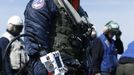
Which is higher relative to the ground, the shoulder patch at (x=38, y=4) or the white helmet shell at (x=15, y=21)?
the shoulder patch at (x=38, y=4)

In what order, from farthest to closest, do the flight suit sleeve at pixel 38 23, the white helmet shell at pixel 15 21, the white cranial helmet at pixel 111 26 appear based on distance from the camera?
1. the white cranial helmet at pixel 111 26
2. the white helmet shell at pixel 15 21
3. the flight suit sleeve at pixel 38 23

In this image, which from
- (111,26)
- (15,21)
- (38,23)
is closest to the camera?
(38,23)

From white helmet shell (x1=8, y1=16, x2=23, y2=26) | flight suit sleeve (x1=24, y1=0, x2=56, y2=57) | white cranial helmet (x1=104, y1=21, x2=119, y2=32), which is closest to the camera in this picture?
flight suit sleeve (x1=24, y1=0, x2=56, y2=57)

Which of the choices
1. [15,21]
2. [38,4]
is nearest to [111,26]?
[15,21]

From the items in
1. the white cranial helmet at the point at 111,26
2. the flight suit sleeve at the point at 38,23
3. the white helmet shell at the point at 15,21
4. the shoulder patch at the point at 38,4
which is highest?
the shoulder patch at the point at 38,4

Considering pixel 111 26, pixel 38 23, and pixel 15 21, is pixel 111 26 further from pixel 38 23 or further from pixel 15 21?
pixel 38 23

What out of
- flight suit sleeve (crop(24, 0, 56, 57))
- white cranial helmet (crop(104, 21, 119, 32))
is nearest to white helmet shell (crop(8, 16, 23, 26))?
flight suit sleeve (crop(24, 0, 56, 57))

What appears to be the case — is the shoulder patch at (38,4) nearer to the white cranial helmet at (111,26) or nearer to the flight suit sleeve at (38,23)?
the flight suit sleeve at (38,23)

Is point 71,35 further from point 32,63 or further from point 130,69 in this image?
point 130,69

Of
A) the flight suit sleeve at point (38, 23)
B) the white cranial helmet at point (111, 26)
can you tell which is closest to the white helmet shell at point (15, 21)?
the flight suit sleeve at point (38, 23)

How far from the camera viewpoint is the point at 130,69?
10523 mm

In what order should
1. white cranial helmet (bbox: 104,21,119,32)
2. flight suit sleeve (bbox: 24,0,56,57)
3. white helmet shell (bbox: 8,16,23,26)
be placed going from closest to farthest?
flight suit sleeve (bbox: 24,0,56,57) < white helmet shell (bbox: 8,16,23,26) < white cranial helmet (bbox: 104,21,119,32)

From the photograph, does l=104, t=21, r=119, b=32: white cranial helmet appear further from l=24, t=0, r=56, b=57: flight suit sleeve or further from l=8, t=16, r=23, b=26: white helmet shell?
l=24, t=0, r=56, b=57: flight suit sleeve

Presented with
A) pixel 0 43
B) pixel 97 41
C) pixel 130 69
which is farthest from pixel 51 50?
pixel 97 41
